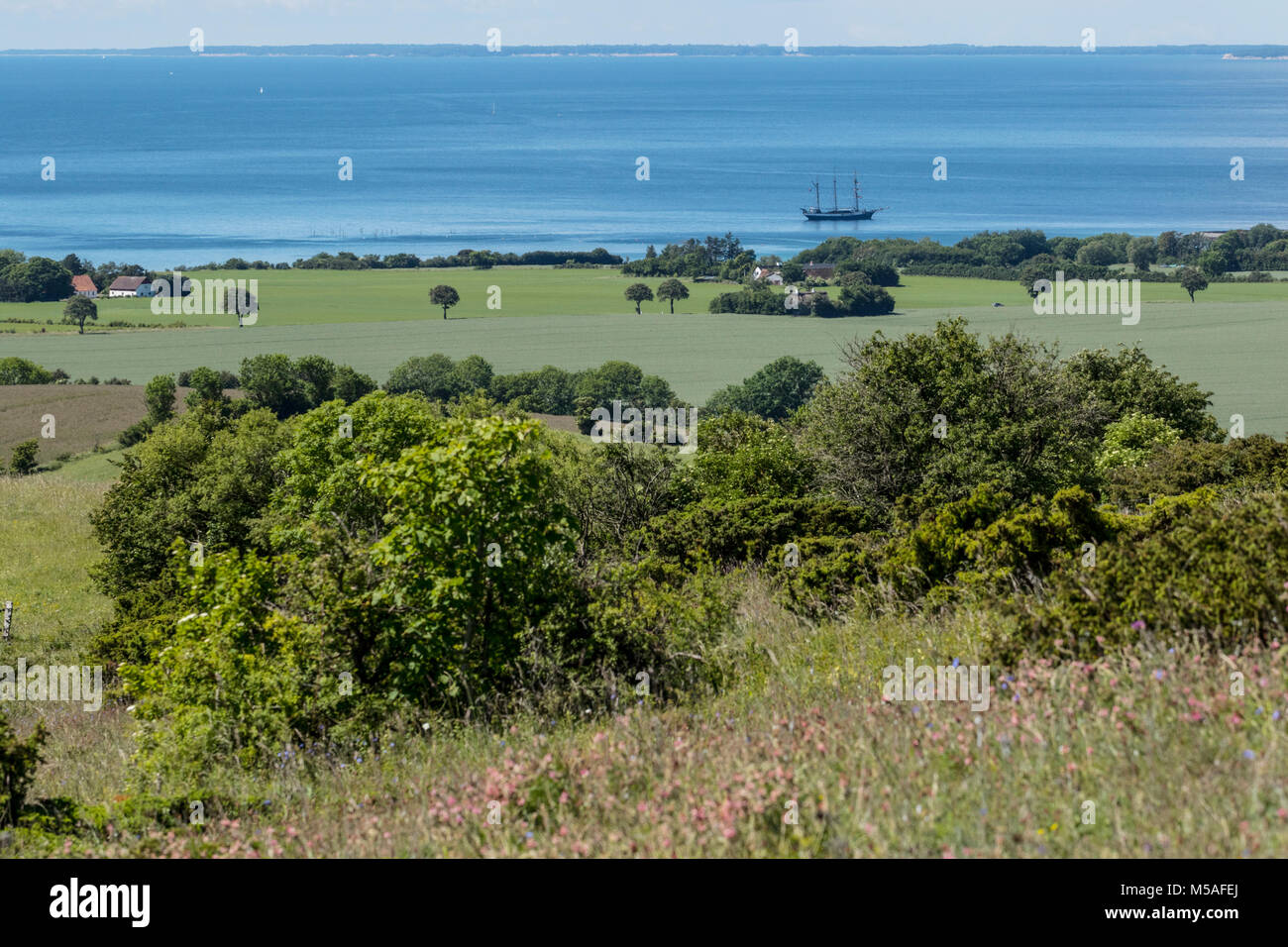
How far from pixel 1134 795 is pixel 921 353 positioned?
25109 mm

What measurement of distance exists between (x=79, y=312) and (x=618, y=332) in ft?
203

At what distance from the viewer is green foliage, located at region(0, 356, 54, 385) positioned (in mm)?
96000

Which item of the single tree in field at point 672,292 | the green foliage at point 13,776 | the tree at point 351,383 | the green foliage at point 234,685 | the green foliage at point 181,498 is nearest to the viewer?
the green foliage at point 13,776

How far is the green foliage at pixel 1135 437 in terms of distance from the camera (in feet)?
122

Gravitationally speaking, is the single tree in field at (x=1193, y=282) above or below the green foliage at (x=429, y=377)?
above

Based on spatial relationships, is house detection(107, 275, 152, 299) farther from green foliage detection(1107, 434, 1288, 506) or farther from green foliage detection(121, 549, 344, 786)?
green foliage detection(121, 549, 344, 786)

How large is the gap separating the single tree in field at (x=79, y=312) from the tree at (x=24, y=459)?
6382cm

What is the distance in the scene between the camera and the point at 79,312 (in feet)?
420

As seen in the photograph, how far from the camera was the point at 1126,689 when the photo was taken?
6469 millimetres

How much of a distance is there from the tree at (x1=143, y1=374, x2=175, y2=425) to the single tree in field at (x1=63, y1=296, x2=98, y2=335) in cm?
5109

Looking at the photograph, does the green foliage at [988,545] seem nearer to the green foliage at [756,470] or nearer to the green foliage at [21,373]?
A: the green foliage at [756,470]

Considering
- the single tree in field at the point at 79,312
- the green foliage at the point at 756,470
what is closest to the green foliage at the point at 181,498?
the green foliage at the point at 756,470
